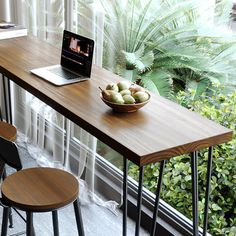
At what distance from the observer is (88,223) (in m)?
2.68

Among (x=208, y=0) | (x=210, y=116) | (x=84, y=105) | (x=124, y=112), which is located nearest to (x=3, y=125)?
(x=84, y=105)

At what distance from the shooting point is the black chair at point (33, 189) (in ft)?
5.61

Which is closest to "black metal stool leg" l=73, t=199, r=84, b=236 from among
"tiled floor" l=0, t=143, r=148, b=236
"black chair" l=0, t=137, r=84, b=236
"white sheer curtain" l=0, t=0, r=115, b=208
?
"black chair" l=0, t=137, r=84, b=236

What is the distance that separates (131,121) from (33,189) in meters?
0.44

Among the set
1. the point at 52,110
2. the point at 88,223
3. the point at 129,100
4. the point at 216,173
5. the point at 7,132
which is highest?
the point at 129,100

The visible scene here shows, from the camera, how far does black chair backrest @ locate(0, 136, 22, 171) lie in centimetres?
163

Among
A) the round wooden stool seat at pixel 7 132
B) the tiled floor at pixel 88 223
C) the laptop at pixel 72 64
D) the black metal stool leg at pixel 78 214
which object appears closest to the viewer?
the black metal stool leg at pixel 78 214

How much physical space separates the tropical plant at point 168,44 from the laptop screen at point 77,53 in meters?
0.48

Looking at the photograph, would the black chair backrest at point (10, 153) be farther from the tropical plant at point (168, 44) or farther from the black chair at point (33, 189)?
the tropical plant at point (168, 44)

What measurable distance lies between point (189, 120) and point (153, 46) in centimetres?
93

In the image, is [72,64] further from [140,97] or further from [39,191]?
[39,191]

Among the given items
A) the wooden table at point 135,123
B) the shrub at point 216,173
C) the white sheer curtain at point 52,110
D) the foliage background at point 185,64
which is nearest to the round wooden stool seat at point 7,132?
the wooden table at point 135,123

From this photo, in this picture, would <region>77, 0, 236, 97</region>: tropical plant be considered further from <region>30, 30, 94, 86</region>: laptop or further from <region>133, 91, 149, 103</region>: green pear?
<region>133, 91, 149, 103</region>: green pear

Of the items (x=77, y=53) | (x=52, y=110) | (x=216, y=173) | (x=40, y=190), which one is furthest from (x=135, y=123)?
(x=52, y=110)
